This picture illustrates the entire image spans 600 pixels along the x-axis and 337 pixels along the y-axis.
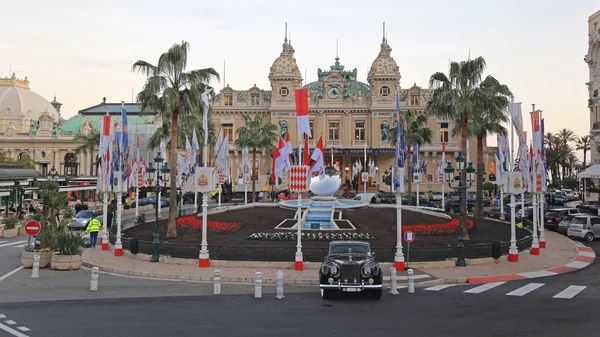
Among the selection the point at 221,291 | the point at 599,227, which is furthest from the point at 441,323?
the point at 599,227

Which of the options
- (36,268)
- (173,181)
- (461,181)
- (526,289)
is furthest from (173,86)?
(526,289)

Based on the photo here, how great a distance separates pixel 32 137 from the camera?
91.4 m

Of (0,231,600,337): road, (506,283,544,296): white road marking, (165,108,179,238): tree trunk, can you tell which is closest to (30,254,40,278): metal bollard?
(0,231,600,337): road

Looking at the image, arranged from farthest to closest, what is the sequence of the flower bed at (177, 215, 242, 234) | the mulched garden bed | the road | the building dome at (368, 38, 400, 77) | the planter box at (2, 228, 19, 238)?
the building dome at (368, 38, 400, 77) → the planter box at (2, 228, 19, 238) → the flower bed at (177, 215, 242, 234) → the mulched garden bed → the road

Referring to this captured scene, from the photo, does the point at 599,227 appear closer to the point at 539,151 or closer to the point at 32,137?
the point at 539,151

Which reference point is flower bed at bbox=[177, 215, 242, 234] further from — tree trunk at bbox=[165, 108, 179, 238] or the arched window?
the arched window

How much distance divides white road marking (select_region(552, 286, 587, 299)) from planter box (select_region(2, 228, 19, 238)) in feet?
108

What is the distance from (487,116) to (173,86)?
22673 millimetres

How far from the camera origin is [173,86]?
27.9 m

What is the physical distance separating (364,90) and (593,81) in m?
32.2

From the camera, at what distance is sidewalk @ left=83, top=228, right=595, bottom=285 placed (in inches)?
763

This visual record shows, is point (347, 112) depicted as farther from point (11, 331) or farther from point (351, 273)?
point (11, 331)

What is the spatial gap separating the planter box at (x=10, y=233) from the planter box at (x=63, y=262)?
1615cm

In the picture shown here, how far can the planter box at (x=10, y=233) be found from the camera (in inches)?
1363
